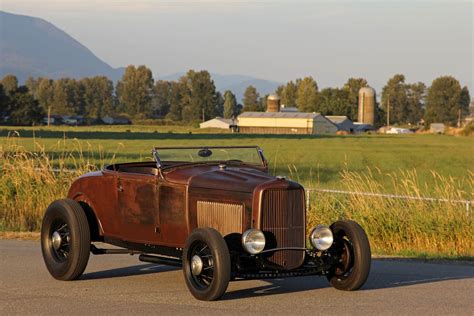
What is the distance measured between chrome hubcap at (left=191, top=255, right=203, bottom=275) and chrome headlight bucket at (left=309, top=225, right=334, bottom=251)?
1.12 meters

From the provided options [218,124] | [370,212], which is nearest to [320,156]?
[370,212]

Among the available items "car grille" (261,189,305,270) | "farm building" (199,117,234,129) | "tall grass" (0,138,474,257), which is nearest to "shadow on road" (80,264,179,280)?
"car grille" (261,189,305,270)

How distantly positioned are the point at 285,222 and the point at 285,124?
17791 cm

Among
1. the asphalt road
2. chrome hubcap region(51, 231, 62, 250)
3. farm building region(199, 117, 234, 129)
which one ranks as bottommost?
farm building region(199, 117, 234, 129)

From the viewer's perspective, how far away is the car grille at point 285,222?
9203mm

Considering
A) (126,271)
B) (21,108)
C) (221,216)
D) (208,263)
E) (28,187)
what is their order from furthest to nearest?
1. (21,108)
2. (28,187)
3. (126,271)
4. (221,216)
5. (208,263)

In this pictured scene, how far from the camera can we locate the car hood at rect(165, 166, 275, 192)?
939 centimetres

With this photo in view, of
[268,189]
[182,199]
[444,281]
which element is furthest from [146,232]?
[444,281]

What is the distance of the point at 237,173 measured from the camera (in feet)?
32.2

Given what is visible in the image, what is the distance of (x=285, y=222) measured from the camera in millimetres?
9328

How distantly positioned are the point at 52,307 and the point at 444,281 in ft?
14.1

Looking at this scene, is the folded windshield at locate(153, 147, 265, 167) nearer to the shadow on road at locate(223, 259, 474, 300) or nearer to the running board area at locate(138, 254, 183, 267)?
the running board area at locate(138, 254, 183, 267)

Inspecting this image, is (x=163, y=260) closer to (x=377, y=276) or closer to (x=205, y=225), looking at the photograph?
(x=205, y=225)

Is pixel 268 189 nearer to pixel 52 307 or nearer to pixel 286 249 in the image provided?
A: pixel 286 249
